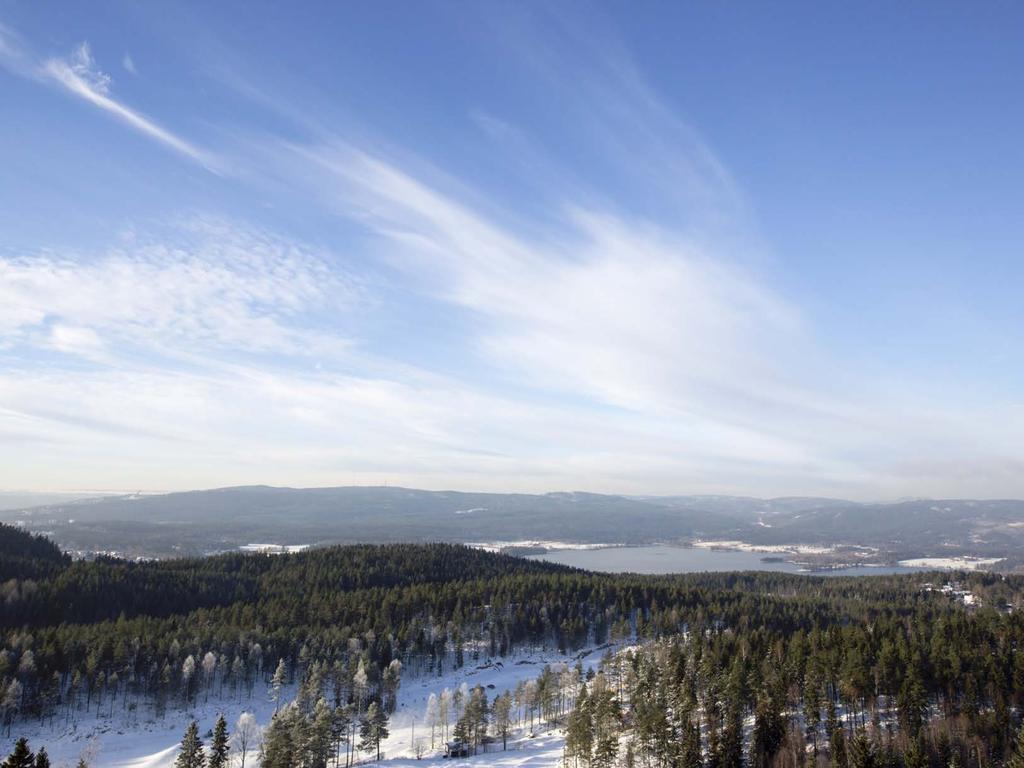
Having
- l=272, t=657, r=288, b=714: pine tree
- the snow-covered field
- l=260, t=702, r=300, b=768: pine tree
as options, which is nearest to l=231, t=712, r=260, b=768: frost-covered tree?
the snow-covered field

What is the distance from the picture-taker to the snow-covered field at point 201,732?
85312 millimetres

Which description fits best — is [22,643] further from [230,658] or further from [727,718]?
[727,718]

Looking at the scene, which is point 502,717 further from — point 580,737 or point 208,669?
point 208,669

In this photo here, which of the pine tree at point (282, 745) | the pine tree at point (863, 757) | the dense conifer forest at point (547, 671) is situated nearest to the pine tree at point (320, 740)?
the dense conifer forest at point (547, 671)

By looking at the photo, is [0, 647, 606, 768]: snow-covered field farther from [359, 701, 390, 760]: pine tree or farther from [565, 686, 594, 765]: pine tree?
[565, 686, 594, 765]: pine tree

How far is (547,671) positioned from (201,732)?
184 ft

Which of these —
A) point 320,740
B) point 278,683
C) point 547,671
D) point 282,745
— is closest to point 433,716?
point 547,671

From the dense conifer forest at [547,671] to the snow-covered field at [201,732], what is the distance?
2.85m

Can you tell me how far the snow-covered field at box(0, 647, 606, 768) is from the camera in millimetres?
85312

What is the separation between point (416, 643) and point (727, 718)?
68.0 metres

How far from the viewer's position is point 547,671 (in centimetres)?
10544

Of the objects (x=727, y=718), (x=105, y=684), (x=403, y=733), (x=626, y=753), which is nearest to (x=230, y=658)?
(x=105, y=684)

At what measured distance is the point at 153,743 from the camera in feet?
305

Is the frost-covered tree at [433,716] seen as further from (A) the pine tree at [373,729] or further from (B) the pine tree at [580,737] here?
(B) the pine tree at [580,737]
